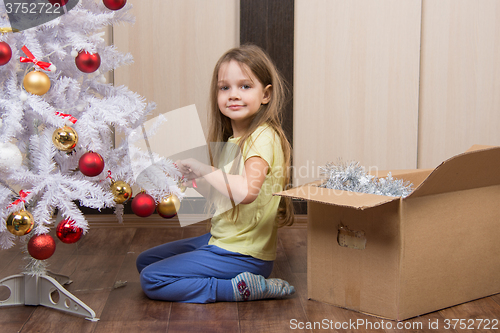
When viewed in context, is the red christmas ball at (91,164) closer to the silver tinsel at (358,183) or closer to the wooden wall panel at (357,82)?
the silver tinsel at (358,183)

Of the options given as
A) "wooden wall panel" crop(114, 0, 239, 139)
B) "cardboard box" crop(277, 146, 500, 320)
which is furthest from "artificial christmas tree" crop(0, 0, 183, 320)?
"wooden wall panel" crop(114, 0, 239, 139)

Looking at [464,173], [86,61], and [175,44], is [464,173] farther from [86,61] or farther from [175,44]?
[175,44]

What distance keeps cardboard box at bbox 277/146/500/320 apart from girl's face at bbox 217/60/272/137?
29 centimetres

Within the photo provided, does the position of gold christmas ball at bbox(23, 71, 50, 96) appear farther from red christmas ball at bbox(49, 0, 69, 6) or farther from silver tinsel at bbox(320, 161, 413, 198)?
silver tinsel at bbox(320, 161, 413, 198)

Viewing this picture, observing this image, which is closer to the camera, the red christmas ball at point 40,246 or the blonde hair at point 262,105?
the red christmas ball at point 40,246

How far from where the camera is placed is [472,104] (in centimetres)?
211

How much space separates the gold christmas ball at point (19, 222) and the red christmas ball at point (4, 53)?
1.10ft

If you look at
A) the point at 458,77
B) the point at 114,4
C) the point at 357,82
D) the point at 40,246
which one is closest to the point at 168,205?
the point at 40,246

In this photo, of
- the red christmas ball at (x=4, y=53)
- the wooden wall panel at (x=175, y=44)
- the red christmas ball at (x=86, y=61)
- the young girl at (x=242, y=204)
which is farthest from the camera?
the wooden wall panel at (x=175, y=44)

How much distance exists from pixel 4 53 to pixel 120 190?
404 mm

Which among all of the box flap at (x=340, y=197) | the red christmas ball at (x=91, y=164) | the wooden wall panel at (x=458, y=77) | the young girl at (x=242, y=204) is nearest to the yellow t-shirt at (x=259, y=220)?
the young girl at (x=242, y=204)

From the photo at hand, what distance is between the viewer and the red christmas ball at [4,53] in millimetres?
1017

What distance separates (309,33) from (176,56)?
596 mm

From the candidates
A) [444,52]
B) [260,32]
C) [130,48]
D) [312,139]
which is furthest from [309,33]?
[130,48]
